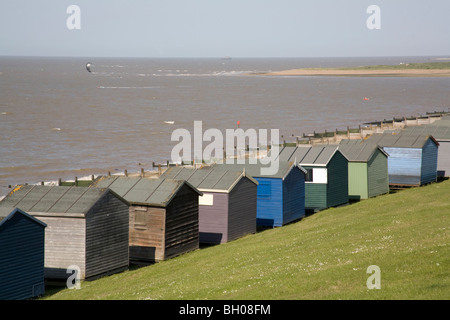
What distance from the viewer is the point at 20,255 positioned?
21984 mm

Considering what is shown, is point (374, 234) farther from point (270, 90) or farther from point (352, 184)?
point (270, 90)

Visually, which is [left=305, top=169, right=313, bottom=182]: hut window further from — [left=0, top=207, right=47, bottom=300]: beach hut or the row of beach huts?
[left=0, top=207, right=47, bottom=300]: beach hut

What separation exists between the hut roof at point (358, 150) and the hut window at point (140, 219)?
16985 mm

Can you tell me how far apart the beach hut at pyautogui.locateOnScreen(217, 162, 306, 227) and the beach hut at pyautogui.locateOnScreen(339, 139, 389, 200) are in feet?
23.2

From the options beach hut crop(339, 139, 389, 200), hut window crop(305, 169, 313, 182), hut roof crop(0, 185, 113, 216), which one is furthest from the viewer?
beach hut crop(339, 139, 389, 200)

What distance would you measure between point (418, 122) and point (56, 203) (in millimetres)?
72804

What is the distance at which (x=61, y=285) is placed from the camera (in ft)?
80.8

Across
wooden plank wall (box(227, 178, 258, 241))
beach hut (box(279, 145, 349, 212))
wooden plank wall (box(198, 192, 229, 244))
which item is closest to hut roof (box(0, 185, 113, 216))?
wooden plank wall (box(198, 192, 229, 244))

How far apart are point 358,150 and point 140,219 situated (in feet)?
59.0

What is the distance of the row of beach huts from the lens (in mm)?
22609

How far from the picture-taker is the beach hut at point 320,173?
37375 mm

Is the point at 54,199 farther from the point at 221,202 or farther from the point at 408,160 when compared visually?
the point at 408,160

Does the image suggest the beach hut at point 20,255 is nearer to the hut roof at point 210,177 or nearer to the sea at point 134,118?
the hut roof at point 210,177
